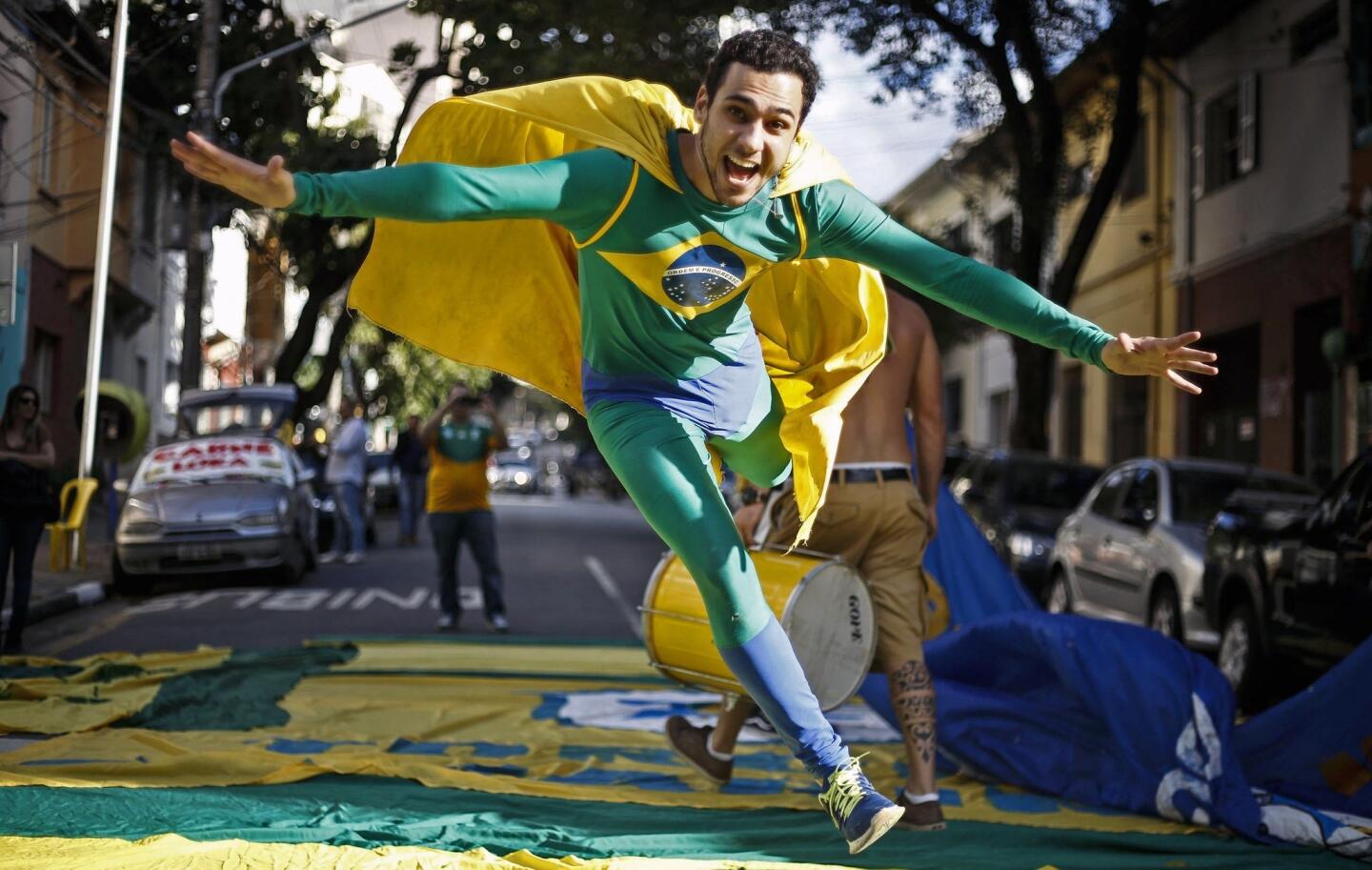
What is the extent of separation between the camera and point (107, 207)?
1191 centimetres

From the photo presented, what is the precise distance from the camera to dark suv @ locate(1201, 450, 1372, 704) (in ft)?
26.9

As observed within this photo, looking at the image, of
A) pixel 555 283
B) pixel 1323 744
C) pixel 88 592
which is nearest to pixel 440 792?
pixel 555 283

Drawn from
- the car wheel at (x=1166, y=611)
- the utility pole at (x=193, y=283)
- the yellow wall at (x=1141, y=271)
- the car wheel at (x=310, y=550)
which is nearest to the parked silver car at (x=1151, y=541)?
the car wheel at (x=1166, y=611)

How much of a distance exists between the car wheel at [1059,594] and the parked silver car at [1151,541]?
2cm

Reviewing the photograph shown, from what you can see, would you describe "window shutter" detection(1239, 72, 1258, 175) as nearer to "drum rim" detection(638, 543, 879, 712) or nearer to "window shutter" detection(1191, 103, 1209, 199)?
"window shutter" detection(1191, 103, 1209, 199)

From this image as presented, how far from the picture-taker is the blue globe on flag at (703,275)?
410cm

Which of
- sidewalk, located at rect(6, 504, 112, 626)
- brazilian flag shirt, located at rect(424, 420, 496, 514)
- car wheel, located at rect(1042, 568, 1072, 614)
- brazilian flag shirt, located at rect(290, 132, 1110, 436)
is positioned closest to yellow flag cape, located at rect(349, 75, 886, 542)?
brazilian flag shirt, located at rect(290, 132, 1110, 436)

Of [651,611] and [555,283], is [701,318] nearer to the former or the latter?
[555,283]

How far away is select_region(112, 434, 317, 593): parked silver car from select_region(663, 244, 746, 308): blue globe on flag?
11757mm

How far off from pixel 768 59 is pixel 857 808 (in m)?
1.81

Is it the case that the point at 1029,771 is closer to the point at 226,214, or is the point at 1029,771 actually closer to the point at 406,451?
the point at 226,214

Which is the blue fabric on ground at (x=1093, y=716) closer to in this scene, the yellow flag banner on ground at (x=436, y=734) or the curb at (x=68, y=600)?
the yellow flag banner on ground at (x=436, y=734)

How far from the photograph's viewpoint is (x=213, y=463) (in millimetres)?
16109

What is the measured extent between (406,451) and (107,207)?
11829 millimetres
